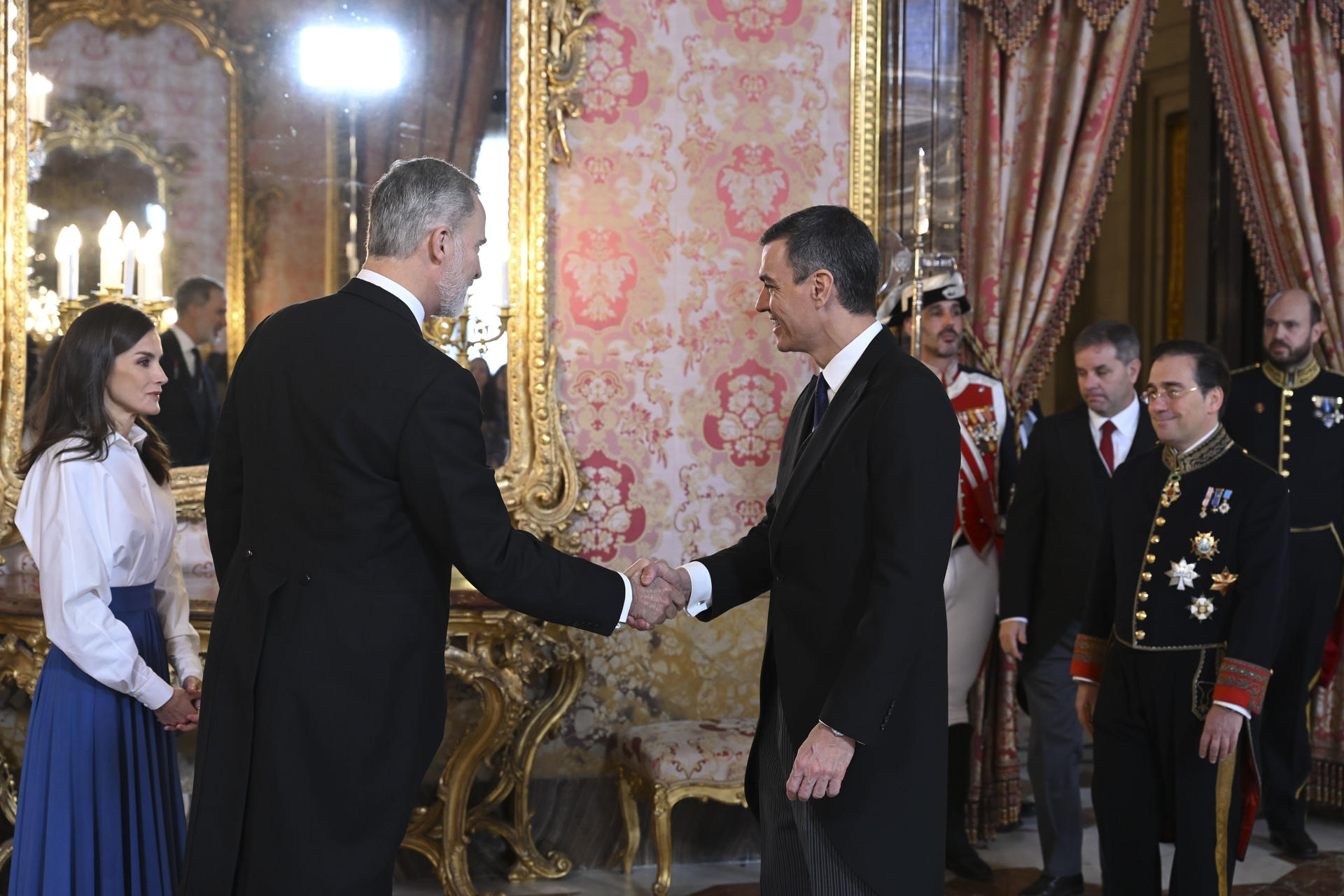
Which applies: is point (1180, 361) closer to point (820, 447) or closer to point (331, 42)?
point (820, 447)

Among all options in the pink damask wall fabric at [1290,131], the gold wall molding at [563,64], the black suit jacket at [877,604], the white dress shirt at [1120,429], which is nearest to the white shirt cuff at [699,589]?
the black suit jacket at [877,604]

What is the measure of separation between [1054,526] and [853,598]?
1.79 m

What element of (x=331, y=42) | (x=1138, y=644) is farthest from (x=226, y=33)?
(x=1138, y=644)

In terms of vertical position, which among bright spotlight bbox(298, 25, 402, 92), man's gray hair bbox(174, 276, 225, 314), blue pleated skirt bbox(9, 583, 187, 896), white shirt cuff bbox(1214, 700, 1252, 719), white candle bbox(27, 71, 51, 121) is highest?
bright spotlight bbox(298, 25, 402, 92)

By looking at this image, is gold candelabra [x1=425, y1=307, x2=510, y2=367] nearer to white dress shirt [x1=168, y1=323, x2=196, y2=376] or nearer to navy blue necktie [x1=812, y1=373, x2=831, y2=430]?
white dress shirt [x1=168, y1=323, x2=196, y2=376]

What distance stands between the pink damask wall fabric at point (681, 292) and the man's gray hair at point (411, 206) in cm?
173

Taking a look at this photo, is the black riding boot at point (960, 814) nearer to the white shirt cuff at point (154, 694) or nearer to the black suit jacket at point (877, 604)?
the black suit jacket at point (877, 604)

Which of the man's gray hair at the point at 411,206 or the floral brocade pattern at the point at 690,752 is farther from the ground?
the man's gray hair at the point at 411,206

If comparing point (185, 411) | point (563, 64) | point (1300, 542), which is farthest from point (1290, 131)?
point (185, 411)

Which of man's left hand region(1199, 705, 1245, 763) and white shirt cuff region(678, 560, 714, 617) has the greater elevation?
white shirt cuff region(678, 560, 714, 617)

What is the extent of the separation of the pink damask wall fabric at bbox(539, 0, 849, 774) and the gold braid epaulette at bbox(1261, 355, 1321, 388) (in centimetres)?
156

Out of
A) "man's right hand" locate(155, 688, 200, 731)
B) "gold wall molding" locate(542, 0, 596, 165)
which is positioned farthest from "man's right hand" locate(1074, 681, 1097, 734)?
"gold wall molding" locate(542, 0, 596, 165)

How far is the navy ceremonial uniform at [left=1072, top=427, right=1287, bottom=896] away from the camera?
2576 millimetres

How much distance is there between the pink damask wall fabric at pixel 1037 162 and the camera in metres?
4.11
